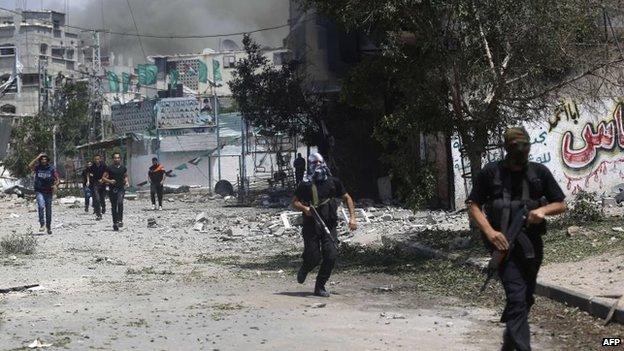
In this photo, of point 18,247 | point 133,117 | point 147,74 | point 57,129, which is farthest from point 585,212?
point 147,74

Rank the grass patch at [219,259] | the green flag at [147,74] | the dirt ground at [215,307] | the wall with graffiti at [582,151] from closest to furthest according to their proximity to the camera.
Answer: the dirt ground at [215,307] < the grass patch at [219,259] < the wall with graffiti at [582,151] < the green flag at [147,74]

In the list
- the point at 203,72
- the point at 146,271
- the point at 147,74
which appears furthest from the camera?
the point at 203,72

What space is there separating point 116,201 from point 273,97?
39.0 feet

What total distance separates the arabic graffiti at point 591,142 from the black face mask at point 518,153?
17659 mm

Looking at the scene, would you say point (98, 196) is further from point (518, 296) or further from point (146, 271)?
point (518, 296)

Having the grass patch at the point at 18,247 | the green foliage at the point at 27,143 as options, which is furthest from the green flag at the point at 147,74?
the grass patch at the point at 18,247

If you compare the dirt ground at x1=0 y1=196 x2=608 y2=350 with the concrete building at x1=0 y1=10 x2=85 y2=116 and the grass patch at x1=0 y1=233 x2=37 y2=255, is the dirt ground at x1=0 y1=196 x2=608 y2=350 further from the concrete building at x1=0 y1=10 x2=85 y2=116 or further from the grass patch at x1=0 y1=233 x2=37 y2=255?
the concrete building at x1=0 y1=10 x2=85 y2=116

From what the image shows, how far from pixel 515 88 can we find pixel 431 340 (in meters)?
6.87

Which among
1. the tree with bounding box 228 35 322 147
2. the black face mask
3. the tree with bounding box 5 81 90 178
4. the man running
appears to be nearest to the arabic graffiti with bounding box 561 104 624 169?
the tree with bounding box 228 35 322 147

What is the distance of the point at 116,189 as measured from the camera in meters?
20.8

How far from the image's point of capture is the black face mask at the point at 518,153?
239 inches

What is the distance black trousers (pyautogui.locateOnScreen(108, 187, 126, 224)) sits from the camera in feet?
68.0

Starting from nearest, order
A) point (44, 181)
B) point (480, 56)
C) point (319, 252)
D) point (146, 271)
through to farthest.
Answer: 1. point (319, 252)
2. point (146, 271)
3. point (480, 56)
4. point (44, 181)

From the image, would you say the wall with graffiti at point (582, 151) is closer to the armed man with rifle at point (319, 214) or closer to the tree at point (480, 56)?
the tree at point (480, 56)
